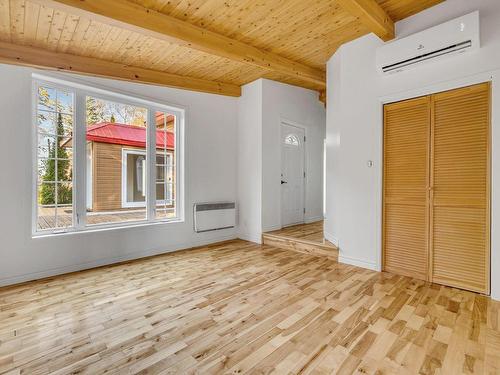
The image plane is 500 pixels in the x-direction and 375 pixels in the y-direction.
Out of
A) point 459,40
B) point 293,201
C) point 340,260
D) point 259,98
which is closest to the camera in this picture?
point 459,40

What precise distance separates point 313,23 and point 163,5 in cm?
162

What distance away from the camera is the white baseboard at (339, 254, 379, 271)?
3.33 metres

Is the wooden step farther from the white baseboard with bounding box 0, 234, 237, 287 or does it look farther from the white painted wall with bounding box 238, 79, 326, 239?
the white baseboard with bounding box 0, 234, 237, 287

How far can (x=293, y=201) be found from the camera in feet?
17.9

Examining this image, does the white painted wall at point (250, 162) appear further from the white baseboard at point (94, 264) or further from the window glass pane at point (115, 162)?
the window glass pane at point (115, 162)

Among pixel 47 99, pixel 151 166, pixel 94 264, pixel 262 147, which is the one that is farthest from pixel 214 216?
pixel 47 99

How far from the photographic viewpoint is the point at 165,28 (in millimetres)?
2719

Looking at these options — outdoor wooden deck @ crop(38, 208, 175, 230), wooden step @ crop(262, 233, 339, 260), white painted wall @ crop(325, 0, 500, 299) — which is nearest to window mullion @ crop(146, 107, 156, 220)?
outdoor wooden deck @ crop(38, 208, 175, 230)

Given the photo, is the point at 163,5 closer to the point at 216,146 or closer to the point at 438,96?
the point at 216,146

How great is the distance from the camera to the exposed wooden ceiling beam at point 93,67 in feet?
9.77

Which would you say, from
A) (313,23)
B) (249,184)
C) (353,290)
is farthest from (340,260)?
(313,23)

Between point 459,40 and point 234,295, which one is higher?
point 459,40

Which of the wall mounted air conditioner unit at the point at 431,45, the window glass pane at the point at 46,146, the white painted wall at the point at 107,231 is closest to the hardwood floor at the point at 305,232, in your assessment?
the white painted wall at the point at 107,231

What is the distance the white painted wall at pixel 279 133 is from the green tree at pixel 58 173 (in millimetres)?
2921
